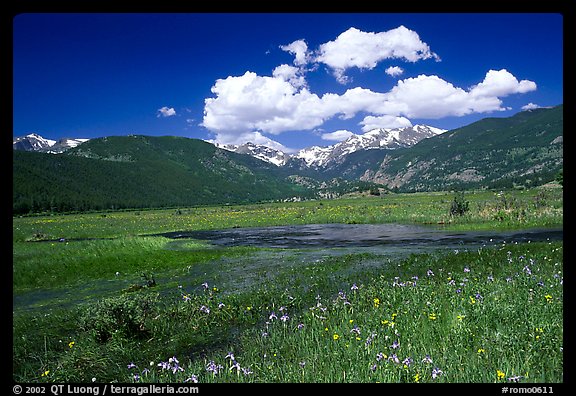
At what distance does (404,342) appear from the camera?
6703 millimetres

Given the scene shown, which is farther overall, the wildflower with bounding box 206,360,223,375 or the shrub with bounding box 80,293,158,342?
the shrub with bounding box 80,293,158,342

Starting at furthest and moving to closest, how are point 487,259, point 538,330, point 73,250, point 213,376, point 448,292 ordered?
point 73,250, point 487,259, point 448,292, point 538,330, point 213,376

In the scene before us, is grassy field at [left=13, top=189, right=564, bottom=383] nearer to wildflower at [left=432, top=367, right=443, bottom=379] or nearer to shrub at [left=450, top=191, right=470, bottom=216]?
wildflower at [left=432, top=367, right=443, bottom=379]

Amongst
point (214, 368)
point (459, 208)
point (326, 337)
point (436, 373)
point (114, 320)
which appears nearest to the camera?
point (436, 373)

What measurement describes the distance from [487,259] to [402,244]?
1132 centimetres

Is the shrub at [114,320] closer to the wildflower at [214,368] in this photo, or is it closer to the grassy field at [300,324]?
the grassy field at [300,324]

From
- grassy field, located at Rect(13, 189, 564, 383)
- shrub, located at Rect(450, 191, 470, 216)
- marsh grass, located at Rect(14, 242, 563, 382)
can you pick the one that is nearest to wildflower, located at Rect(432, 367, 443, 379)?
grassy field, located at Rect(13, 189, 564, 383)

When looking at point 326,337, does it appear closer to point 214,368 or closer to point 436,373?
point 214,368

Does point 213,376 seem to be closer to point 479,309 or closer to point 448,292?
point 479,309

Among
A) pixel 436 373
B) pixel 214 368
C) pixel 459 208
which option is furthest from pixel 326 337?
pixel 459 208

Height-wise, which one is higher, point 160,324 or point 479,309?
point 479,309

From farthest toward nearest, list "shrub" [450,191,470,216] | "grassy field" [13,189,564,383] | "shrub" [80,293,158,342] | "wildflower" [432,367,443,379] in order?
1. "shrub" [450,191,470,216]
2. "shrub" [80,293,158,342]
3. "grassy field" [13,189,564,383]
4. "wildflower" [432,367,443,379]
